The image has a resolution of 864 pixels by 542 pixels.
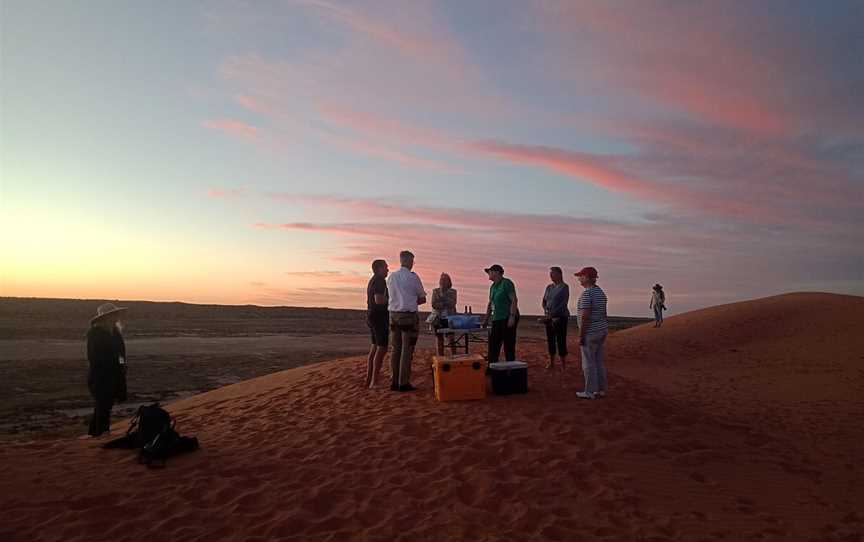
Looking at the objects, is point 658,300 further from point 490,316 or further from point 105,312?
point 105,312

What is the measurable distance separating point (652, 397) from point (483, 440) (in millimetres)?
4335

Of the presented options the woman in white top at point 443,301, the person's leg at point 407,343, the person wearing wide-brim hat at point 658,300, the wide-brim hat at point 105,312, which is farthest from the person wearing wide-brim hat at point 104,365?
the person wearing wide-brim hat at point 658,300

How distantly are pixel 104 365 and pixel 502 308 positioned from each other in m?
6.52

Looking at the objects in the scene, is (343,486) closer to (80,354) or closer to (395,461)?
(395,461)

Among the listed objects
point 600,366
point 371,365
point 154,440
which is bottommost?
point 154,440

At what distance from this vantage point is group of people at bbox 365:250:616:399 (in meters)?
9.18

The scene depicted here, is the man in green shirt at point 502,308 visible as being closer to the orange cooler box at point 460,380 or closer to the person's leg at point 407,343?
the orange cooler box at point 460,380

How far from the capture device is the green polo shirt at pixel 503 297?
10219 mm

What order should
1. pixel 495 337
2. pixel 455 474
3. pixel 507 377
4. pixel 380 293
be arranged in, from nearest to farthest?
1. pixel 455 474
2. pixel 507 377
3. pixel 380 293
4. pixel 495 337

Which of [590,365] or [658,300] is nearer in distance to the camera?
[590,365]

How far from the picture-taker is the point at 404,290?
9.38m

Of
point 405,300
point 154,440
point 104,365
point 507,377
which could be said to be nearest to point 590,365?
point 507,377

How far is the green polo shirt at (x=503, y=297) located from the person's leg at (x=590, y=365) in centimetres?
151

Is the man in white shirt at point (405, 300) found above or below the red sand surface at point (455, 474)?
above
